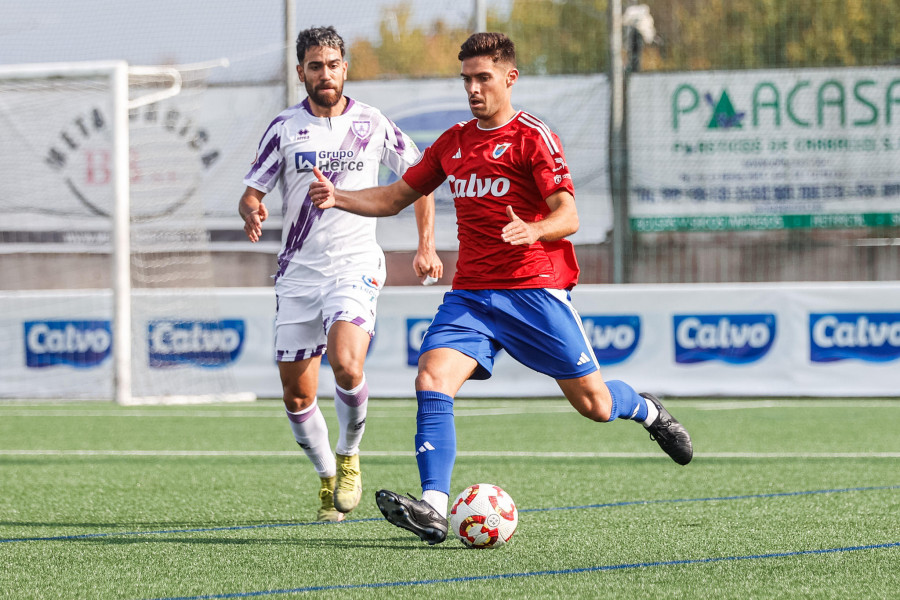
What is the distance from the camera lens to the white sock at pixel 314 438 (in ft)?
18.9

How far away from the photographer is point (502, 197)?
4848mm

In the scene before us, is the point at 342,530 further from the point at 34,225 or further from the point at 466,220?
the point at 34,225

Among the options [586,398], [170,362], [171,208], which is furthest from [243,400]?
[586,398]

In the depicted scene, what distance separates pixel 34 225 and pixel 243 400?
469cm

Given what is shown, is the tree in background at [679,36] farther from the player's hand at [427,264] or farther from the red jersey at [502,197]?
the red jersey at [502,197]

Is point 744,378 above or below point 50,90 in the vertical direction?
below

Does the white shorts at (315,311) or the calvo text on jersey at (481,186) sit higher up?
the calvo text on jersey at (481,186)

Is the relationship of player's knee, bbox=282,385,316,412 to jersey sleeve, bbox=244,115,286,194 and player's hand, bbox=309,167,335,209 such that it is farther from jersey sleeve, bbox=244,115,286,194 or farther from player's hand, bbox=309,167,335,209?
player's hand, bbox=309,167,335,209

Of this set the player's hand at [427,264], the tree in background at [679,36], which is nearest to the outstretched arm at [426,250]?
the player's hand at [427,264]

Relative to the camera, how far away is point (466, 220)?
16.1 ft

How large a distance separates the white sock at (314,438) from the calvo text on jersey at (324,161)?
1113mm

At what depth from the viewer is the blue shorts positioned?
4840mm

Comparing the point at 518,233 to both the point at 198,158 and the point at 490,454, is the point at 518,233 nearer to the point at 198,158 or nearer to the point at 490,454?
the point at 490,454

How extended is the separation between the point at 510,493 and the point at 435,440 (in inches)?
67.3
